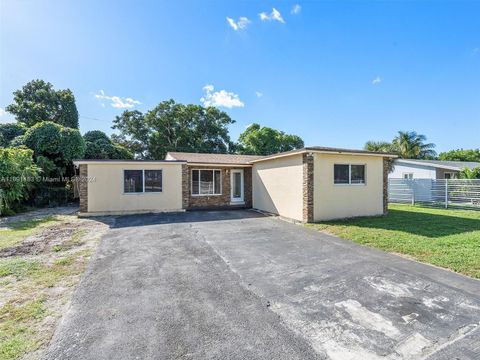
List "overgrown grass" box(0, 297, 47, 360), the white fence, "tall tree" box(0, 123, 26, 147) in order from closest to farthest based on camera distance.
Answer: "overgrown grass" box(0, 297, 47, 360) → the white fence → "tall tree" box(0, 123, 26, 147)

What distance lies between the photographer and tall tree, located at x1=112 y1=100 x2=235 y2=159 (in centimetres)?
3047

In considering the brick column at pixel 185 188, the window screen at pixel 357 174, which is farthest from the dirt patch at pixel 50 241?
the window screen at pixel 357 174

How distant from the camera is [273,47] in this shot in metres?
13.2

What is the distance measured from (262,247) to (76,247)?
5.00 meters

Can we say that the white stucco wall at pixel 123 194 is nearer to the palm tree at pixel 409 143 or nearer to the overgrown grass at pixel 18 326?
the overgrown grass at pixel 18 326

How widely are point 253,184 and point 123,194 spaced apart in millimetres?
7016

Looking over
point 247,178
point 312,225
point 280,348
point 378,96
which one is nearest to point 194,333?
point 280,348

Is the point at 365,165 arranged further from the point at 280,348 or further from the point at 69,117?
the point at 69,117

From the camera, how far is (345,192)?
1085 cm

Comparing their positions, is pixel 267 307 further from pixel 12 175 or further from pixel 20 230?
pixel 12 175

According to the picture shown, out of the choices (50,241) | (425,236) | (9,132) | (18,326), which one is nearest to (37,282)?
(18,326)

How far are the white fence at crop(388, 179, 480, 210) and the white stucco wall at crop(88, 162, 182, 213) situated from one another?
14.6 metres

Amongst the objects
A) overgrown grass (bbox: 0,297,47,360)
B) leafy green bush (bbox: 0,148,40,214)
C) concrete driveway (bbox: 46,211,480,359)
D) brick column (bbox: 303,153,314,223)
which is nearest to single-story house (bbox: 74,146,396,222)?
brick column (bbox: 303,153,314,223)

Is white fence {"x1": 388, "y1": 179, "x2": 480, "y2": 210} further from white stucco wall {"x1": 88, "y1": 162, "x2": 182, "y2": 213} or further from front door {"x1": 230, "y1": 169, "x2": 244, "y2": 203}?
white stucco wall {"x1": 88, "y1": 162, "x2": 182, "y2": 213}
